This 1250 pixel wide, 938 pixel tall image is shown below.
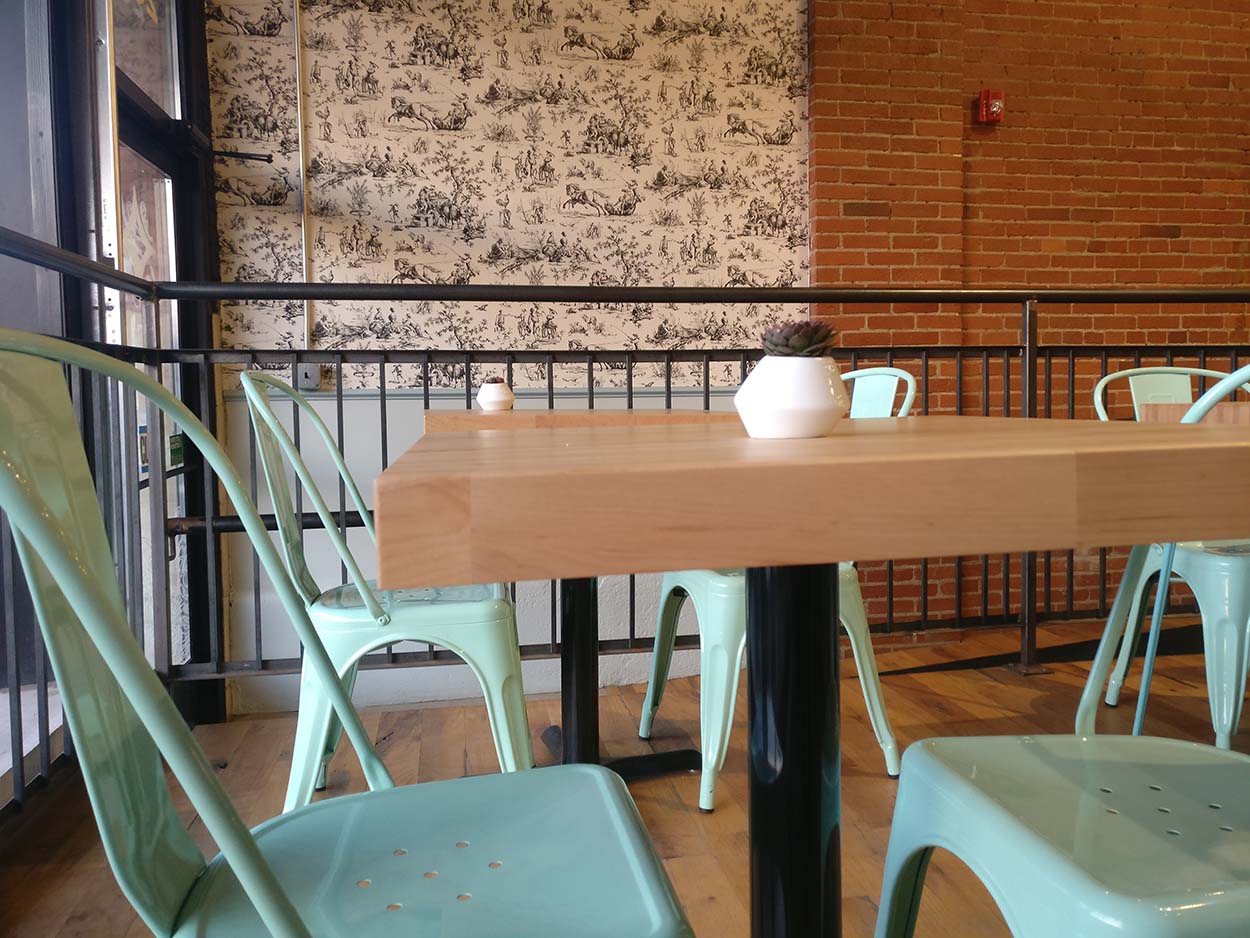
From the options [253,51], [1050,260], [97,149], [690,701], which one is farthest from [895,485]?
[1050,260]

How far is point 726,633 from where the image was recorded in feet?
6.75

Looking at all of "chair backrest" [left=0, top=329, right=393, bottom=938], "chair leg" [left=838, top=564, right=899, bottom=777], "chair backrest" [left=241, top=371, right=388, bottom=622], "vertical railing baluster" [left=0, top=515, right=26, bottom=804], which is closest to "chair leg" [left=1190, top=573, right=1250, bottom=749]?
"chair leg" [left=838, top=564, right=899, bottom=777]

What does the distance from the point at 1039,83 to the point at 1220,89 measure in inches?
41.7

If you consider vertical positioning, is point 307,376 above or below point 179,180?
below

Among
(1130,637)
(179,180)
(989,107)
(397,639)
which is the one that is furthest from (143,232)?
(989,107)

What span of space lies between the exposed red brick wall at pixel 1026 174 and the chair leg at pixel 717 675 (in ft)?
8.46

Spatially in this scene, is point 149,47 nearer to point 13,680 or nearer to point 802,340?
point 13,680

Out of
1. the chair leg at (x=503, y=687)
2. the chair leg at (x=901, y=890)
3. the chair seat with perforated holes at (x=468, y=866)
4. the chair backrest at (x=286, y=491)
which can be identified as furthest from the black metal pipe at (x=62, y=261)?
the chair leg at (x=901, y=890)

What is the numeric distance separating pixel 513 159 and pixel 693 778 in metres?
2.97

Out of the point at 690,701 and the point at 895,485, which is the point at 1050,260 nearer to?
the point at 690,701

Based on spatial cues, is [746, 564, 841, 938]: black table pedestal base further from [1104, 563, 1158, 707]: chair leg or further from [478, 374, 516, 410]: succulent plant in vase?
[478, 374, 516, 410]: succulent plant in vase

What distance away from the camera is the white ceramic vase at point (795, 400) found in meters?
0.83

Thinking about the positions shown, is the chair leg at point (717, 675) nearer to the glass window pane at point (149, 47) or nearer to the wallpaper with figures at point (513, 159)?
the glass window pane at point (149, 47)

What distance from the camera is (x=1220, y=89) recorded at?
4918 millimetres
